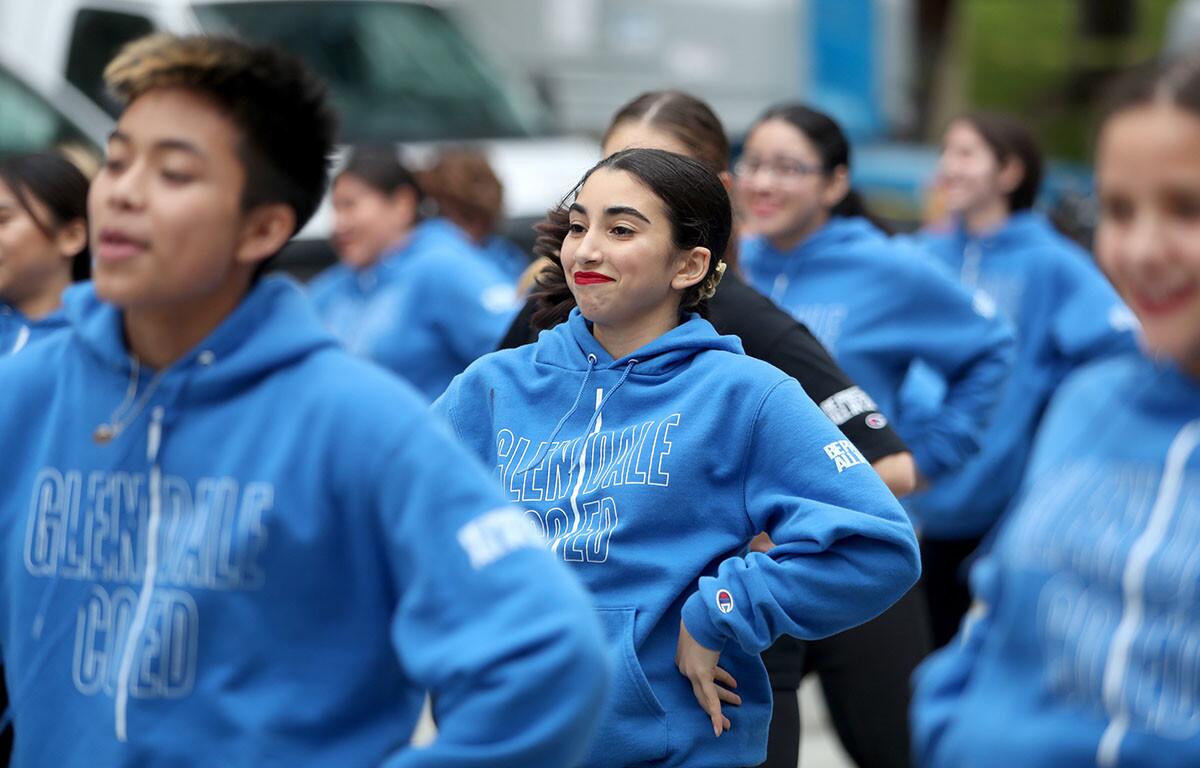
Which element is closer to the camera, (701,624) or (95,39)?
(701,624)

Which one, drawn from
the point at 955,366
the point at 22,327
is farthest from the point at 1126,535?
the point at 955,366

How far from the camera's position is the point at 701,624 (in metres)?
3.28

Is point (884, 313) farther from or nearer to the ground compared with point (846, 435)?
nearer to the ground

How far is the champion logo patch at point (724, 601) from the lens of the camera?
128 inches

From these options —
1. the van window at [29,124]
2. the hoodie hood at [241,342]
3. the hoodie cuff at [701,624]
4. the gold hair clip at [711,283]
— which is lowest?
the van window at [29,124]

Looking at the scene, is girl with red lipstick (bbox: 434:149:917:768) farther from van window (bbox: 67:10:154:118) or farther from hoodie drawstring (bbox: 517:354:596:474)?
van window (bbox: 67:10:154:118)

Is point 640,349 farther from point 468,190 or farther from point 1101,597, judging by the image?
point 468,190

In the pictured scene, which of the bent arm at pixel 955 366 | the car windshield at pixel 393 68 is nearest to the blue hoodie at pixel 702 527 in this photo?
the bent arm at pixel 955 366

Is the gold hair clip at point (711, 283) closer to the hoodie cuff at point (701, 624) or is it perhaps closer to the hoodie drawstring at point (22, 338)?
the hoodie cuff at point (701, 624)

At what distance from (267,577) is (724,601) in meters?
1.09

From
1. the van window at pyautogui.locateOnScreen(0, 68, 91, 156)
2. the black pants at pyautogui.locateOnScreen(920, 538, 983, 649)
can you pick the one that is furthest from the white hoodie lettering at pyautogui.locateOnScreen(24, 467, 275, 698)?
the van window at pyautogui.locateOnScreen(0, 68, 91, 156)

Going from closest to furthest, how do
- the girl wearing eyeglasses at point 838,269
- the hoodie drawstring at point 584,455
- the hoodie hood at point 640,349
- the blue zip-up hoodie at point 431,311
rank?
the hoodie drawstring at point 584,455, the hoodie hood at point 640,349, the girl wearing eyeglasses at point 838,269, the blue zip-up hoodie at point 431,311

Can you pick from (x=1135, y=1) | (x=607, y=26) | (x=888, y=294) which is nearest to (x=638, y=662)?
(x=888, y=294)

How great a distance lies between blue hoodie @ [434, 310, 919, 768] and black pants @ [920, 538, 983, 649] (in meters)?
3.00
